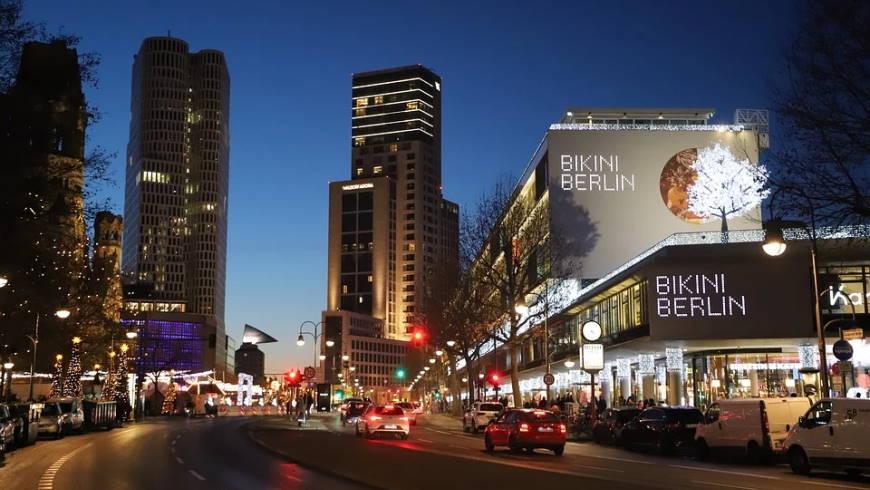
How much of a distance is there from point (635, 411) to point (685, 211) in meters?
51.1

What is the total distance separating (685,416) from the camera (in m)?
32.9

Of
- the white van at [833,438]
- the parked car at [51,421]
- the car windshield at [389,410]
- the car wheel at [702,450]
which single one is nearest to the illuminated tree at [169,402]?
the parked car at [51,421]

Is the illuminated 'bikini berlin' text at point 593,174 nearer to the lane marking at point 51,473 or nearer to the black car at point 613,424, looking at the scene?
the black car at point 613,424

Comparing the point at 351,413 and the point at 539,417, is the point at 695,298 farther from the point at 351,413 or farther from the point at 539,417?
the point at 539,417

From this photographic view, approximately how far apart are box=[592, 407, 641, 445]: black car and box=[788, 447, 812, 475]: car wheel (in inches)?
517

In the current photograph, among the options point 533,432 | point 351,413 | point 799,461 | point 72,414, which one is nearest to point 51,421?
point 72,414

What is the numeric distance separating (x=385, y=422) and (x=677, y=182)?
55235mm

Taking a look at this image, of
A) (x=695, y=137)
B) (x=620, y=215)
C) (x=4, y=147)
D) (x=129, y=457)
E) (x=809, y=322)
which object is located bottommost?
(x=129, y=457)

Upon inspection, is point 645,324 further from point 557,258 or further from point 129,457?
point 129,457

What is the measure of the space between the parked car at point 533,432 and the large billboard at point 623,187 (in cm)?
5447

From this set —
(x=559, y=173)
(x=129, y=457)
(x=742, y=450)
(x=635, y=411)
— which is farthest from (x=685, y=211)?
(x=129, y=457)

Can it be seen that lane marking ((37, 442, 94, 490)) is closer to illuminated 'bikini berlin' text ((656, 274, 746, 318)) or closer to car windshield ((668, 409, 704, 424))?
car windshield ((668, 409, 704, 424))

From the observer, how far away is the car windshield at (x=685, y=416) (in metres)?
32.9

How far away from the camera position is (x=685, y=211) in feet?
278
